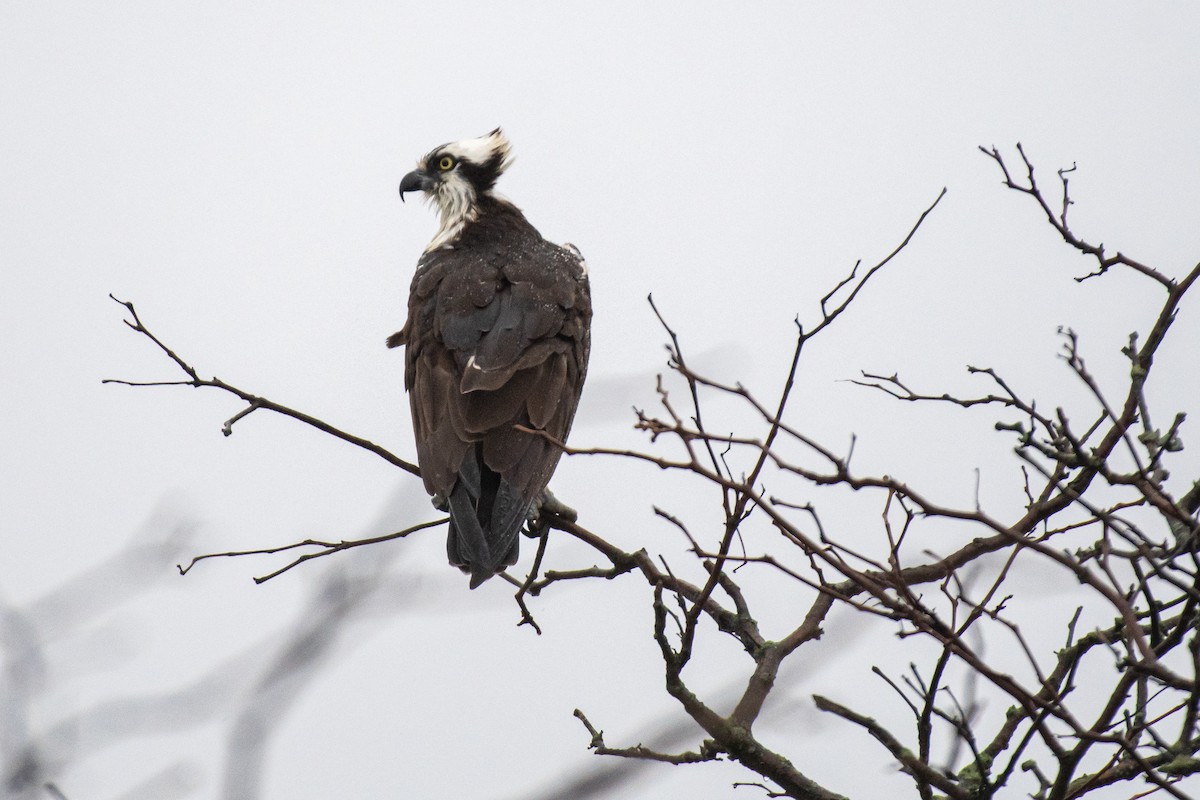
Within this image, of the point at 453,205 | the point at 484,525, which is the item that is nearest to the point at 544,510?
the point at 484,525

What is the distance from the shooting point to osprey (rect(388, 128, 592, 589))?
463 centimetres

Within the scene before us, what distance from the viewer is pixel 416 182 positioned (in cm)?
682

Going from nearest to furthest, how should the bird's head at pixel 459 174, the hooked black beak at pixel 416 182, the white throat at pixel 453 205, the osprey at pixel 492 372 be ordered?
1. the osprey at pixel 492 372
2. the white throat at pixel 453 205
3. the bird's head at pixel 459 174
4. the hooked black beak at pixel 416 182

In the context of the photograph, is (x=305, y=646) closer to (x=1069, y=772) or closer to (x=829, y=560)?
(x=829, y=560)

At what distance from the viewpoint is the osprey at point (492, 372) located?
4.63 meters

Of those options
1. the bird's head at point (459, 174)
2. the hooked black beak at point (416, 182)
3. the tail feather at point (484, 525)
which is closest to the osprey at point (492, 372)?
the tail feather at point (484, 525)

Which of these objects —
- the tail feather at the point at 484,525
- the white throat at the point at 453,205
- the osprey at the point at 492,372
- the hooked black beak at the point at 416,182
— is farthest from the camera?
the hooked black beak at the point at 416,182

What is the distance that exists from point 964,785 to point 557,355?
252 cm

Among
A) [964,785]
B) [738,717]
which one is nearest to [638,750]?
[738,717]

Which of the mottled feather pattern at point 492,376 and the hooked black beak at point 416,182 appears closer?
the mottled feather pattern at point 492,376

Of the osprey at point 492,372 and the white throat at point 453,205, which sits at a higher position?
the white throat at point 453,205

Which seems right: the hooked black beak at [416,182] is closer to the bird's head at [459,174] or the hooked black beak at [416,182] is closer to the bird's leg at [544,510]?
the bird's head at [459,174]

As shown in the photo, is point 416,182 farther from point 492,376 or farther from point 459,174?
point 492,376

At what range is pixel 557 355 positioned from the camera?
16.9 ft
